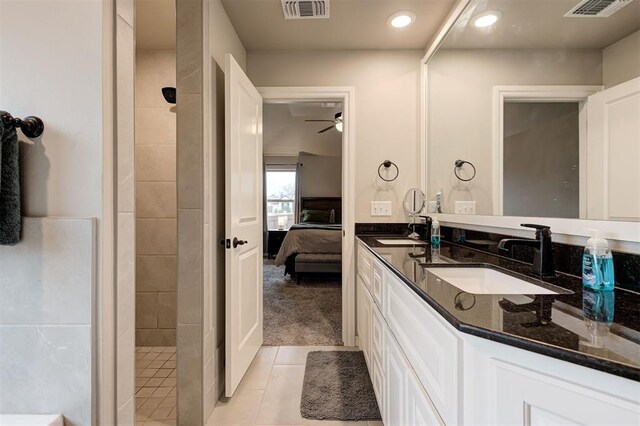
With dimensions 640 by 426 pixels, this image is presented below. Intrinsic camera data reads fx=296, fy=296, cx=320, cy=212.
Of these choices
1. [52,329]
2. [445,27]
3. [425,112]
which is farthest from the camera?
[425,112]

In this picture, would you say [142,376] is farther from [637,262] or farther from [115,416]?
[637,262]

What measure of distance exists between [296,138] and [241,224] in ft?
17.1

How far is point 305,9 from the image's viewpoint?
6.21ft

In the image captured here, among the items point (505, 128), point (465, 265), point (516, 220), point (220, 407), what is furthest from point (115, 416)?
point (505, 128)

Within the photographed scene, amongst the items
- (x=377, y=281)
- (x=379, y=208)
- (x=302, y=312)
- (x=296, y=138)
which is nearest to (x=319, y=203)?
(x=296, y=138)

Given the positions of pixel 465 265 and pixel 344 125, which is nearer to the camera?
pixel 465 265

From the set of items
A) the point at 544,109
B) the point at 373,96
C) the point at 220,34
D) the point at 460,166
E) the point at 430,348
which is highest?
the point at 220,34

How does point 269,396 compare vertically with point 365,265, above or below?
below

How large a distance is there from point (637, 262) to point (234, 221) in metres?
1.68

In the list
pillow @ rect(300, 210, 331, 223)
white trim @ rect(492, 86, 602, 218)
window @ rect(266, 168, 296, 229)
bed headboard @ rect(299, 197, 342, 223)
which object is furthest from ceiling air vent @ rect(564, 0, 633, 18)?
window @ rect(266, 168, 296, 229)

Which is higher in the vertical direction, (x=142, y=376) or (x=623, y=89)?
(x=623, y=89)

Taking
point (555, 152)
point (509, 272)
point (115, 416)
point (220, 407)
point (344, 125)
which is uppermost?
point (344, 125)

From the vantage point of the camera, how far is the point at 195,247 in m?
1.54

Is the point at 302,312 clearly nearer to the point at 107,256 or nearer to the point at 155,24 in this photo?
the point at 107,256
